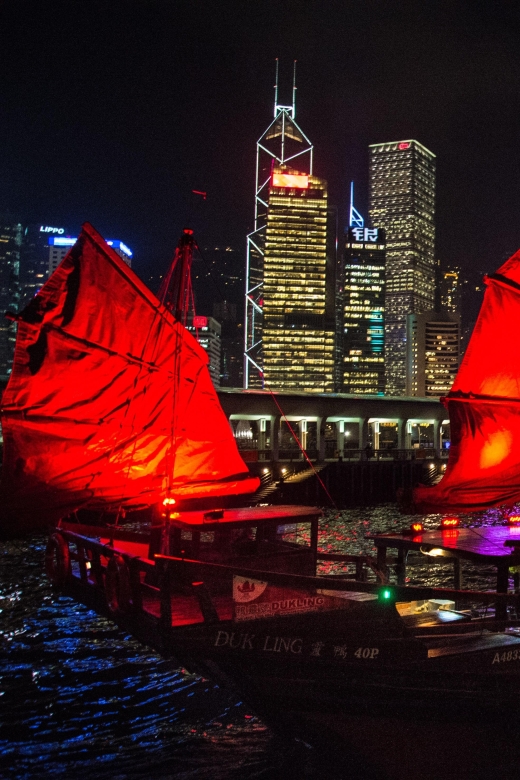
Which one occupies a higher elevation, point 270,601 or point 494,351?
point 494,351

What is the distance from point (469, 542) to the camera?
1283 cm

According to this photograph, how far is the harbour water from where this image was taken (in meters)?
10.3

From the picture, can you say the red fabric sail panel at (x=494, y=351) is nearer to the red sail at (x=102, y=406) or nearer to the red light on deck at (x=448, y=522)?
the red light on deck at (x=448, y=522)

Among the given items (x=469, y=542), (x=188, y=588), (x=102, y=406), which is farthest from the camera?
(x=102, y=406)

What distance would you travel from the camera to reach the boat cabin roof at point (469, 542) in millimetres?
11547

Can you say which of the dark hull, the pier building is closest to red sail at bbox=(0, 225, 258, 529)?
the dark hull

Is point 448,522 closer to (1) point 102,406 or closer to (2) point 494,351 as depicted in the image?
(2) point 494,351

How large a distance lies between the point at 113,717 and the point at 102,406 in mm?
6005

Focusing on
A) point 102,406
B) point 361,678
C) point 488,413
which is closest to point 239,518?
point 361,678

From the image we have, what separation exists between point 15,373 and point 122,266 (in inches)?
136

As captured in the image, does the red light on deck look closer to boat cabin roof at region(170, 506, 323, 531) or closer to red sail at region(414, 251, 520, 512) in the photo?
red sail at region(414, 251, 520, 512)

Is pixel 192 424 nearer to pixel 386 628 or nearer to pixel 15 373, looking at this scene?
pixel 15 373

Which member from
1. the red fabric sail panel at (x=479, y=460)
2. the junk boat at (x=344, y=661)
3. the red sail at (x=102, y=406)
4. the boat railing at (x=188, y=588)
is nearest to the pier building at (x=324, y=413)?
the red sail at (x=102, y=406)

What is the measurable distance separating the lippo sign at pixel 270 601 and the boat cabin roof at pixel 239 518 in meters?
1.53
